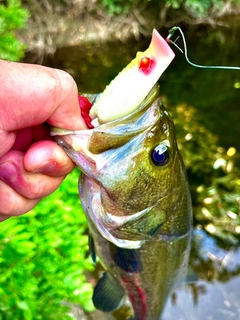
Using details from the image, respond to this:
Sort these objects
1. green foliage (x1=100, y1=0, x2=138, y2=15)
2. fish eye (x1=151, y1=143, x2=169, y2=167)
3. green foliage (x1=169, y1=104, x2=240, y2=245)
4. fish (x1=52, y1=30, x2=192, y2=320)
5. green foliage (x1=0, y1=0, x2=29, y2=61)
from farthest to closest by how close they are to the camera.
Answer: green foliage (x1=100, y1=0, x2=138, y2=15), green foliage (x1=169, y1=104, x2=240, y2=245), green foliage (x1=0, y1=0, x2=29, y2=61), fish eye (x1=151, y1=143, x2=169, y2=167), fish (x1=52, y1=30, x2=192, y2=320)

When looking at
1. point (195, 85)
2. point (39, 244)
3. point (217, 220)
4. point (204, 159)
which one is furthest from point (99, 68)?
point (39, 244)

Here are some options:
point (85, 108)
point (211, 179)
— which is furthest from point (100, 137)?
point (211, 179)

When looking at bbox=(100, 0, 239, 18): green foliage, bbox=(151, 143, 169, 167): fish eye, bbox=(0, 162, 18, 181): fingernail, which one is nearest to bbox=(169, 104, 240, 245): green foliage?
bbox=(151, 143, 169, 167): fish eye

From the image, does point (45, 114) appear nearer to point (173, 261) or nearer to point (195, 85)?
point (173, 261)

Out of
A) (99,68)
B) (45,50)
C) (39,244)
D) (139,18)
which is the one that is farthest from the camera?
(139,18)

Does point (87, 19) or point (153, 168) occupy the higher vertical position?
point (153, 168)

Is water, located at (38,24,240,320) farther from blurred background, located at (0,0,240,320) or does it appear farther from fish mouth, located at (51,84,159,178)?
fish mouth, located at (51,84,159,178)

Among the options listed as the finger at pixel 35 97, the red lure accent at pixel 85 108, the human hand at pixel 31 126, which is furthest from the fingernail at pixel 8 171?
the red lure accent at pixel 85 108
